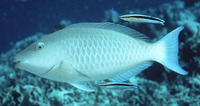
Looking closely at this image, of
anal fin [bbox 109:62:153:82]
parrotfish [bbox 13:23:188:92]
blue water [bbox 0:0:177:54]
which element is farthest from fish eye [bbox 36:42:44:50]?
blue water [bbox 0:0:177:54]

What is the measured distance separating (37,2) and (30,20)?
561 cm

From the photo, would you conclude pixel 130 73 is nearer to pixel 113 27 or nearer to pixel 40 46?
pixel 113 27

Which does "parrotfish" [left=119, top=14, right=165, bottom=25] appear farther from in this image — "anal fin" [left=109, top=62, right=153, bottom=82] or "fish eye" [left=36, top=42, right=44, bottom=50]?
"fish eye" [left=36, top=42, right=44, bottom=50]

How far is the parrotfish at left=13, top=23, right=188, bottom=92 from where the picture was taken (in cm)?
147

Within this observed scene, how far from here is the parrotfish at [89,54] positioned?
1475 mm

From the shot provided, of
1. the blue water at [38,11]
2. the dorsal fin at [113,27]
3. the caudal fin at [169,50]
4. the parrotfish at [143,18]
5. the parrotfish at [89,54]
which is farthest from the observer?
the blue water at [38,11]

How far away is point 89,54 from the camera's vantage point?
5.13 feet

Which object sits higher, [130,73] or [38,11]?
[38,11]

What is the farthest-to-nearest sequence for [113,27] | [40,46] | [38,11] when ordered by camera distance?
[38,11] < [113,27] < [40,46]

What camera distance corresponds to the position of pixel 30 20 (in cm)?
4122

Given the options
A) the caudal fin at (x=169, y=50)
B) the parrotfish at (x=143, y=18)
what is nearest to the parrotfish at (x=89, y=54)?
the caudal fin at (x=169, y=50)

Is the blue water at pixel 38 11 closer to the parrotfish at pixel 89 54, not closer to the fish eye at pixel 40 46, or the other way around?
the parrotfish at pixel 89 54

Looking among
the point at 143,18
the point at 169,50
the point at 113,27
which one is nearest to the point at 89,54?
the point at 113,27

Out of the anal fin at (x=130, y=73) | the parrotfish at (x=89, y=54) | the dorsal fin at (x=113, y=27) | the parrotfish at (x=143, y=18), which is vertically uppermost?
the parrotfish at (x=143, y=18)
